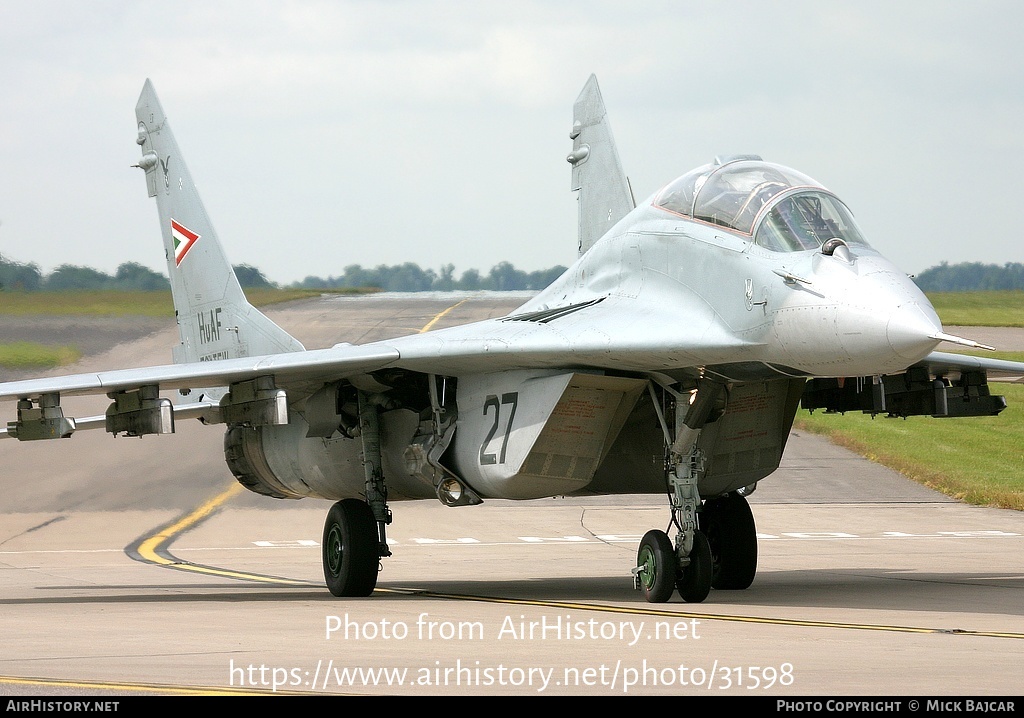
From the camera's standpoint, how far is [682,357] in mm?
10820

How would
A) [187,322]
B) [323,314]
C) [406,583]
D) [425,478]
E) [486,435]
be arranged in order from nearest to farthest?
[486,435] < [425,478] < [406,583] < [187,322] < [323,314]

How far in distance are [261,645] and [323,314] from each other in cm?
3982

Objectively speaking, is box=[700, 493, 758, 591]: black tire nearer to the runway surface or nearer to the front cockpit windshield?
the runway surface

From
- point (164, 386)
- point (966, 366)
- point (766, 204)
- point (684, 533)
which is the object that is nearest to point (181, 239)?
point (164, 386)

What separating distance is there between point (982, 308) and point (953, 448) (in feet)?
36.7

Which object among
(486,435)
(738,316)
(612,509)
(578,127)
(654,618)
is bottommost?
(612,509)

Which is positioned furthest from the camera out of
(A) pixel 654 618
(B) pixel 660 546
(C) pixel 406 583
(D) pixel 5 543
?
(D) pixel 5 543

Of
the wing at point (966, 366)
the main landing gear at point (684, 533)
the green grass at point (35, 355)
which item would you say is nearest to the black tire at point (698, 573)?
the main landing gear at point (684, 533)

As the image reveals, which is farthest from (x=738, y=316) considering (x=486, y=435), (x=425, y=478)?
(x=425, y=478)

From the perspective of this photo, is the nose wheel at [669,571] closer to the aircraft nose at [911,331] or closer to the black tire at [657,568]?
the black tire at [657,568]

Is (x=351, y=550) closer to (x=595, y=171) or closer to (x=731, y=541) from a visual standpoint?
(x=731, y=541)

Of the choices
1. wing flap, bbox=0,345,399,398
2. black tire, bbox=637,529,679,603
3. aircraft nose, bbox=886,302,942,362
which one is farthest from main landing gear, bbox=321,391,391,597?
aircraft nose, bbox=886,302,942,362

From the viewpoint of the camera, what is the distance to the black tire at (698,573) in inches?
445

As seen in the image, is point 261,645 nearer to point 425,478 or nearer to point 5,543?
point 425,478
